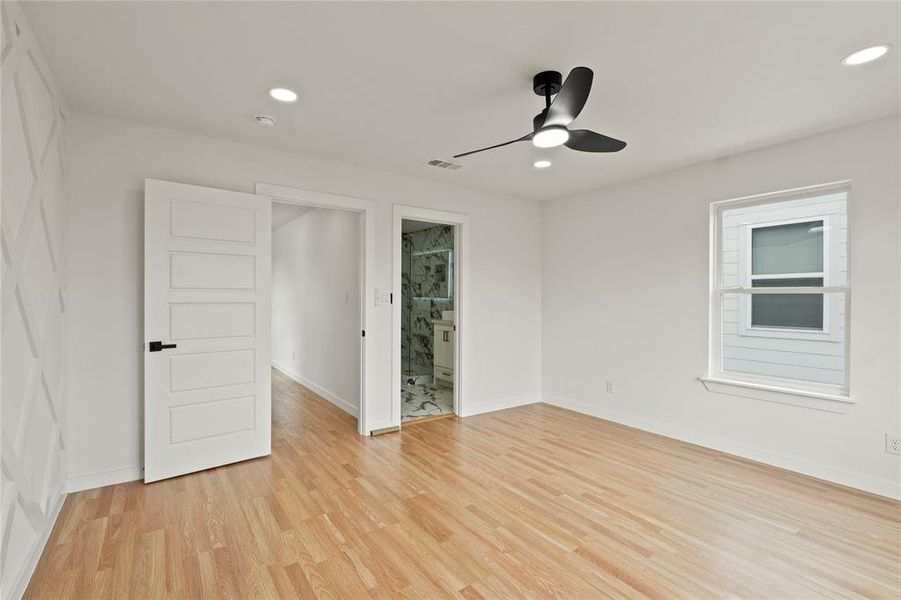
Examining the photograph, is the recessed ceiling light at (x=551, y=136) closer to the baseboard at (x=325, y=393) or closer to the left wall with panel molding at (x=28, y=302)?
the left wall with panel molding at (x=28, y=302)

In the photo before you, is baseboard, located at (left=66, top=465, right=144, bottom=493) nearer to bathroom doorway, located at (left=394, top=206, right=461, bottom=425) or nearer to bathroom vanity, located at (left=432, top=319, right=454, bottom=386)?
bathroom doorway, located at (left=394, top=206, right=461, bottom=425)

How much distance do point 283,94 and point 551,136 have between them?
162 centimetres

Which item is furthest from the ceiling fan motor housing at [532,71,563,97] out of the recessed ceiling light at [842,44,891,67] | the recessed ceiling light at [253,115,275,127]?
the recessed ceiling light at [253,115,275,127]

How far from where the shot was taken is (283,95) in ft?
8.48

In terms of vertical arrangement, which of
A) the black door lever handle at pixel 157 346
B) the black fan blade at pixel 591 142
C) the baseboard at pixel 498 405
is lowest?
the baseboard at pixel 498 405

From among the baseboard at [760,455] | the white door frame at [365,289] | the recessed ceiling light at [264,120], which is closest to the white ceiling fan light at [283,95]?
the recessed ceiling light at [264,120]

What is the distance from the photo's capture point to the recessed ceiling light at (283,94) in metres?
2.52

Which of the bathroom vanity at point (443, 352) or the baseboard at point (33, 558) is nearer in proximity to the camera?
the baseboard at point (33, 558)

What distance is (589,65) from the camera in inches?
88.0

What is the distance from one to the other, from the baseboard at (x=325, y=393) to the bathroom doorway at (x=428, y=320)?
0.58 m

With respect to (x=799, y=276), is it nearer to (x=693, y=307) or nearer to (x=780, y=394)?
(x=693, y=307)

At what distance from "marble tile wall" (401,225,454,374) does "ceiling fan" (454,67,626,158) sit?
3.93 meters

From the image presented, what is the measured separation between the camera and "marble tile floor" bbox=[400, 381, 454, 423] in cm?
478

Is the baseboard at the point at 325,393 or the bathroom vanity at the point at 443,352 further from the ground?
the bathroom vanity at the point at 443,352
